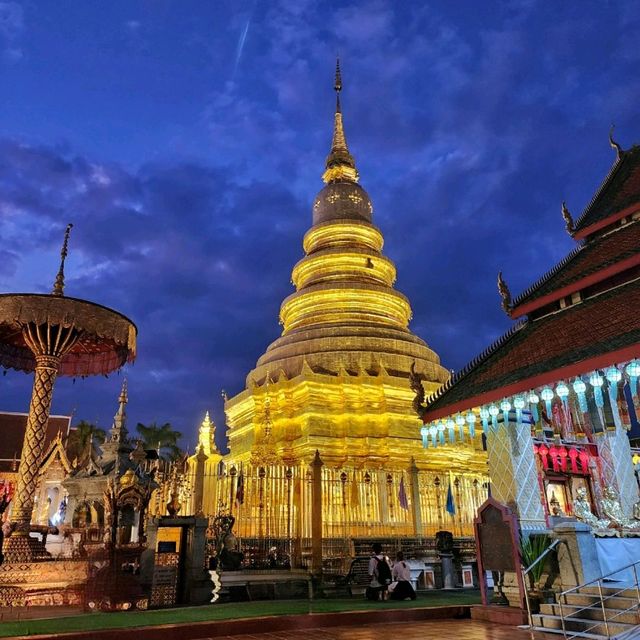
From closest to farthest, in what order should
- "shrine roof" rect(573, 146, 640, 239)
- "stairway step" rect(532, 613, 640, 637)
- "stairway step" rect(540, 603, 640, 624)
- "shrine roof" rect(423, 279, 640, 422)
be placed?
1. "stairway step" rect(532, 613, 640, 637)
2. "stairway step" rect(540, 603, 640, 624)
3. "shrine roof" rect(423, 279, 640, 422)
4. "shrine roof" rect(573, 146, 640, 239)

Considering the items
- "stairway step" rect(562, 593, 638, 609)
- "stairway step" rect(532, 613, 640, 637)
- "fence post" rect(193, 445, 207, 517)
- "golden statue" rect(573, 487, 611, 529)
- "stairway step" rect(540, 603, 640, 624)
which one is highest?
"fence post" rect(193, 445, 207, 517)

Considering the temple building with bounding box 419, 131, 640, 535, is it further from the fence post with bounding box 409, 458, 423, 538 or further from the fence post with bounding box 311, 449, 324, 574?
the fence post with bounding box 409, 458, 423, 538

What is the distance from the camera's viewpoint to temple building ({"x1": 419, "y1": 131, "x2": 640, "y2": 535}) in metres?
9.30

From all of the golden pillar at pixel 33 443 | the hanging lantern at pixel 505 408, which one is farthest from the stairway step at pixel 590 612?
the golden pillar at pixel 33 443

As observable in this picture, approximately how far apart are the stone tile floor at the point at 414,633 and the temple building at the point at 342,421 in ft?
16.8

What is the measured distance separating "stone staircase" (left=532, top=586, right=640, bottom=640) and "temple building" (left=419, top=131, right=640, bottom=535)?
73.9 inches

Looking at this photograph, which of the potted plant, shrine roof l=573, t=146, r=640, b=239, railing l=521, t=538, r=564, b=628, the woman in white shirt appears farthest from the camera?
shrine roof l=573, t=146, r=640, b=239

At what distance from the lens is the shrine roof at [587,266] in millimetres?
10188

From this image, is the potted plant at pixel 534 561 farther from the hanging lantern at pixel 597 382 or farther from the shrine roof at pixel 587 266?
the shrine roof at pixel 587 266

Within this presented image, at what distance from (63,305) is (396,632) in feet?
31.3

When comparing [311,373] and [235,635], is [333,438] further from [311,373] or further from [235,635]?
[235,635]

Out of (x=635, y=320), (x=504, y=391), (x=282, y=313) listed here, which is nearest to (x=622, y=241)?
(x=635, y=320)

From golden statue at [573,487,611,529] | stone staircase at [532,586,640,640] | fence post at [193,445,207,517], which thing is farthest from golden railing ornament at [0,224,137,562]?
golden statue at [573,487,611,529]

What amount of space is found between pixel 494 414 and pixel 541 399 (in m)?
0.94
